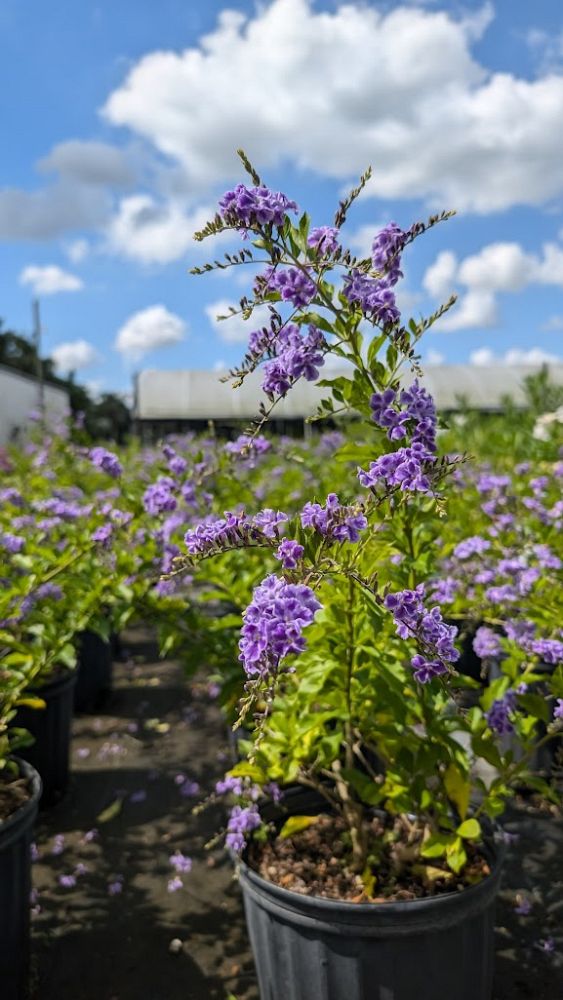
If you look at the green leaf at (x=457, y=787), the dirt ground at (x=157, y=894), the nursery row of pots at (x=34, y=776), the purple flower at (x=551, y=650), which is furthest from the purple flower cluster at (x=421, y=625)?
the dirt ground at (x=157, y=894)

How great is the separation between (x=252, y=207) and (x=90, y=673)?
3684 mm

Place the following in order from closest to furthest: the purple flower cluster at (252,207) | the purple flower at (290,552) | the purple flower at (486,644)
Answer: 1. the purple flower at (290,552)
2. the purple flower cluster at (252,207)
3. the purple flower at (486,644)

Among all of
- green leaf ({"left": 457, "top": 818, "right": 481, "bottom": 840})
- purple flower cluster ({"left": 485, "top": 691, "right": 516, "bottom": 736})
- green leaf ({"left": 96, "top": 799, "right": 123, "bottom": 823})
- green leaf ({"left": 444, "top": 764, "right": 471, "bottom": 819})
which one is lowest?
green leaf ({"left": 96, "top": 799, "right": 123, "bottom": 823})

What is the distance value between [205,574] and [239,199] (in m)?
1.73

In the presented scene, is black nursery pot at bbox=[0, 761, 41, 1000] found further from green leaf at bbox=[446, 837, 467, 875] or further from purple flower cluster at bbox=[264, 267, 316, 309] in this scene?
purple flower cluster at bbox=[264, 267, 316, 309]

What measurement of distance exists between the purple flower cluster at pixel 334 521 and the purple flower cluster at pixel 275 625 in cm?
14

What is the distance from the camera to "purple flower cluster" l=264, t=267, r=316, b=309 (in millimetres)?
1575

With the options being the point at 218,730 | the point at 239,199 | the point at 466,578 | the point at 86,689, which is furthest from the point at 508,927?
the point at 86,689

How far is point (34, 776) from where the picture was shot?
7.90 ft

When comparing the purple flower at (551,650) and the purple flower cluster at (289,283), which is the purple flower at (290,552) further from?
the purple flower at (551,650)

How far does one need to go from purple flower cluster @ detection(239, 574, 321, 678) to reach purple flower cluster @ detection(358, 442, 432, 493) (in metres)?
0.29

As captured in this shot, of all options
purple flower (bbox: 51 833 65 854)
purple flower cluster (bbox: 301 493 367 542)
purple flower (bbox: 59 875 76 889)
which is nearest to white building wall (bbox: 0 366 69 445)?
purple flower (bbox: 51 833 65 854)

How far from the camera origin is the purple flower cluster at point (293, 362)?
61.7 inches

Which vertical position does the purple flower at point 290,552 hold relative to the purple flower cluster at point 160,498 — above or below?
above
